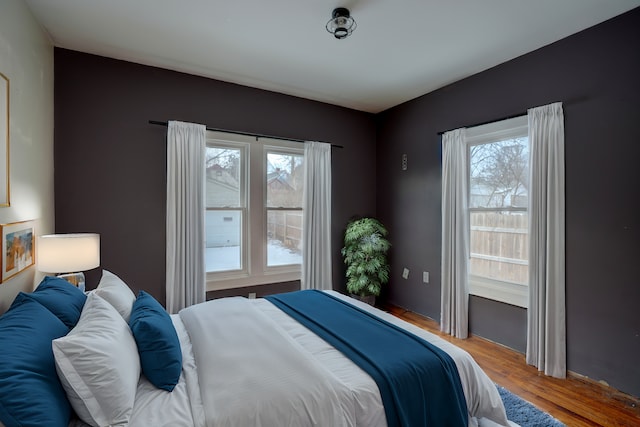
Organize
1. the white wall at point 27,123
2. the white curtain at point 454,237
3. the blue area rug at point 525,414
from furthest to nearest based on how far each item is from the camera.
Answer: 1. the white curtain at point 454,237
2. the blue area rug at point 525,414
3. the white wall at point 27,123

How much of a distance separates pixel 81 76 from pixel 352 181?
3154 mm

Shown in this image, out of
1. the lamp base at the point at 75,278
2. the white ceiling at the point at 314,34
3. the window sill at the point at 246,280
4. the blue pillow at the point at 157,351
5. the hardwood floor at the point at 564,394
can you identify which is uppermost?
the white ceiling at the point at 314,34

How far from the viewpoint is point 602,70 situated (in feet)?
8.00

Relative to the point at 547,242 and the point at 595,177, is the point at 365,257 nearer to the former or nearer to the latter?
the point at 547,242

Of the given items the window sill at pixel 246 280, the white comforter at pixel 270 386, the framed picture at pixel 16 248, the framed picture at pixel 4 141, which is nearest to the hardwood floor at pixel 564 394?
the white comforter at pixel 270 386

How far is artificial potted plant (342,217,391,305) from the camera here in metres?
3.93

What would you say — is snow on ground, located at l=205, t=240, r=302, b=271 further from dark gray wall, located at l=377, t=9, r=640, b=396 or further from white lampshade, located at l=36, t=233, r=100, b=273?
dark gray wall, located at l=377, t=9, r=640, b=396

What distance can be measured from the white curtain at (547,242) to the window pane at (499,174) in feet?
0.69

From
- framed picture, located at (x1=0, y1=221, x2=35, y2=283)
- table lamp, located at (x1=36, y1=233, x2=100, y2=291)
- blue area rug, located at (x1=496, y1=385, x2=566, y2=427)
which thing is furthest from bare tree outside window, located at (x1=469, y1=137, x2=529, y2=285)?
framed picture, located at (x1=0, y1=221, x2=35, y2=283)

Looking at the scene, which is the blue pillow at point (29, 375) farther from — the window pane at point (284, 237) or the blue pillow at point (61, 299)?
the window pane at point (284, 237)

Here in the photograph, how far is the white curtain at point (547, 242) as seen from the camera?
8.64ft

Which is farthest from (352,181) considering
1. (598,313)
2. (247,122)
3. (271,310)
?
(598,313)

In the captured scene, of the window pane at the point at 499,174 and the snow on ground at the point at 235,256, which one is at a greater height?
the window pane at the point at 499,174

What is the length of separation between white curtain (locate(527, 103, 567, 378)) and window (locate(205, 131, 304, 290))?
2.46 meters
